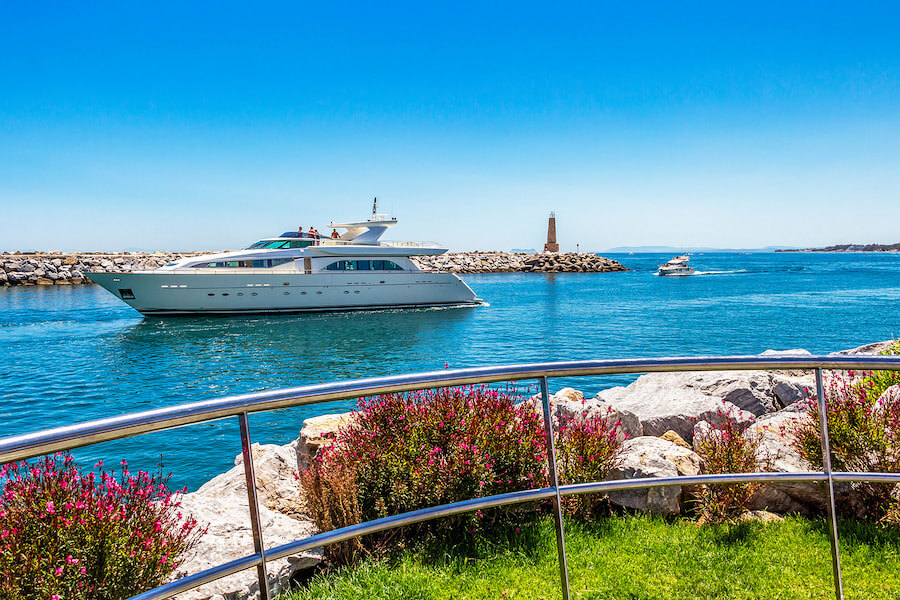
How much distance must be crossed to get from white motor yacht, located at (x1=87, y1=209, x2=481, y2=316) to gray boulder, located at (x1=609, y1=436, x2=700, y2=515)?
107 ft

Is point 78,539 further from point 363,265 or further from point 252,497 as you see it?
point 363,265

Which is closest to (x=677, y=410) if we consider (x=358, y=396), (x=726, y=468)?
(x=726, y=468)

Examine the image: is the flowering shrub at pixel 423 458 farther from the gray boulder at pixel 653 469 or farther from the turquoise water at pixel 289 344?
the turquoise water at pixel 289 344

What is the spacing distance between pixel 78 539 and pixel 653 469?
353 centimetres

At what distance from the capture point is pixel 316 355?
2380 cm

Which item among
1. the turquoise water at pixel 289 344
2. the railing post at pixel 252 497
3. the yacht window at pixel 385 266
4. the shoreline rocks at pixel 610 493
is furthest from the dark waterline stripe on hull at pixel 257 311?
the railing post at pixel 252 497

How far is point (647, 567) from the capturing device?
9.48ft

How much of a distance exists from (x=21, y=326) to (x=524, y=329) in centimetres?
2866

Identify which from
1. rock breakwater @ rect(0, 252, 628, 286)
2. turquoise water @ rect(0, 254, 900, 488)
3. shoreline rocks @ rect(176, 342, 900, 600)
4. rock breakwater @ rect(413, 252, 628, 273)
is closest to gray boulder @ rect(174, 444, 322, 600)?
shoreline rocks @ rect(176, 342, 900, 600)

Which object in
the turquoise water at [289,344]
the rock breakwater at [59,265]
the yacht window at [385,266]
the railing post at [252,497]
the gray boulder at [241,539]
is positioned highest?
the rock breakwater at [59,265]

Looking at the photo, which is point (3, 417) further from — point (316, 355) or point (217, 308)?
point (217, 308)

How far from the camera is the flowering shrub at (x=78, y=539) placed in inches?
95.8

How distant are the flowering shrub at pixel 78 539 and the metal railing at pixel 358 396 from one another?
3.67 ft

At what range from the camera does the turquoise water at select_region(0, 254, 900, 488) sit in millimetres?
14391
